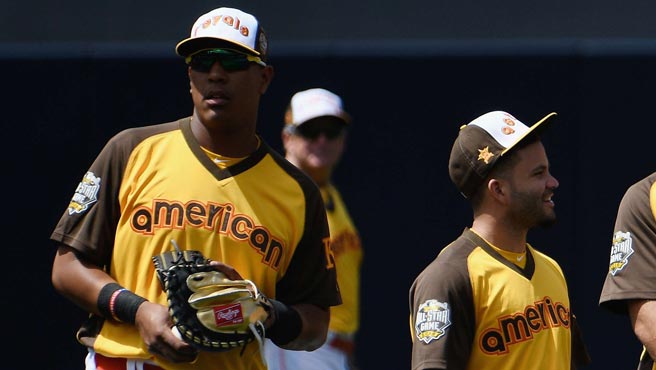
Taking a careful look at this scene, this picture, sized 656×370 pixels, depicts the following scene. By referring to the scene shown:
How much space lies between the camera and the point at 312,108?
276 inches

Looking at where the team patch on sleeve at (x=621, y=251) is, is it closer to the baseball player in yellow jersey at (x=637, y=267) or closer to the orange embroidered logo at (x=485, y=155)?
the baseball player in yellow jersey at (x=637, y=267)

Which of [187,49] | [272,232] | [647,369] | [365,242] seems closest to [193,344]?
[272,232]

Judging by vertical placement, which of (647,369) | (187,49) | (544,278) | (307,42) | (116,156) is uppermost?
(307,42)

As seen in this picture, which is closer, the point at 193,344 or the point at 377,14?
the point at 193,344

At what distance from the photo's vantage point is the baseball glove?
161 inches

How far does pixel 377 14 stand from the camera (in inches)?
322

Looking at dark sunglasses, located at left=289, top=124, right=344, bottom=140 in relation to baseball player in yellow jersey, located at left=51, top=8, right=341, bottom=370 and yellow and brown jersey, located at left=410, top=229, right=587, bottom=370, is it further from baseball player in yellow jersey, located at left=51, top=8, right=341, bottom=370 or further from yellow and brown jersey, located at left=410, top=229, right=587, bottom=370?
yellow and brown jersey, located at left=410, top=229, right=587, bottom=370

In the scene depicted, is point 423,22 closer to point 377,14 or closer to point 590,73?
point 377,14

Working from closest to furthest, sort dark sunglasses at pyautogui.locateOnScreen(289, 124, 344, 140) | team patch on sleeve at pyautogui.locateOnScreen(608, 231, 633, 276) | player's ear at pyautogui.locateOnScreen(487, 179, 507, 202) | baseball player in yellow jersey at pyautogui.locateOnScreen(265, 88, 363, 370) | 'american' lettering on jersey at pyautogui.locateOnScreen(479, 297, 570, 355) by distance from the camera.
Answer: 1. 'american' lettering on jersey at pyautogui.locateOnScreen(479, 297, 570, 355)
2. player's ear at pyautogui.locateOnScreen(487, 179, 507, 202)
3. team patch on sleeve at pyautogui.locateOnScreen(608, 231, 633, 276)
4. baseball player in yellow jersey at pyautogui.locateOnScreen(265, 88, 363, 370)
5. dark sunglasses at pyautogui.locateOnScreen(289, 124, 344, 140)

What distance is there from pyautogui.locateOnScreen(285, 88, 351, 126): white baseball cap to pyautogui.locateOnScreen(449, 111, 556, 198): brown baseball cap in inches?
94.3

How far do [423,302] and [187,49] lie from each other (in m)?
1.08

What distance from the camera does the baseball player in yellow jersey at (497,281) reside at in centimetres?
416

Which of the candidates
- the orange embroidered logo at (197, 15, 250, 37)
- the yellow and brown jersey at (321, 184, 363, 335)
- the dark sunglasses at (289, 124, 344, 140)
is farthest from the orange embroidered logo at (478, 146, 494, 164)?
the dark sunglasses at (289, 124, 344, 140)

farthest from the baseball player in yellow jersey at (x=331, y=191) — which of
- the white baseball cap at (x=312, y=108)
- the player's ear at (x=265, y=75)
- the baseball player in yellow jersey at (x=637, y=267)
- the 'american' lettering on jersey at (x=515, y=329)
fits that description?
the 'american' lettering on jersey at (x=515, y=329)
